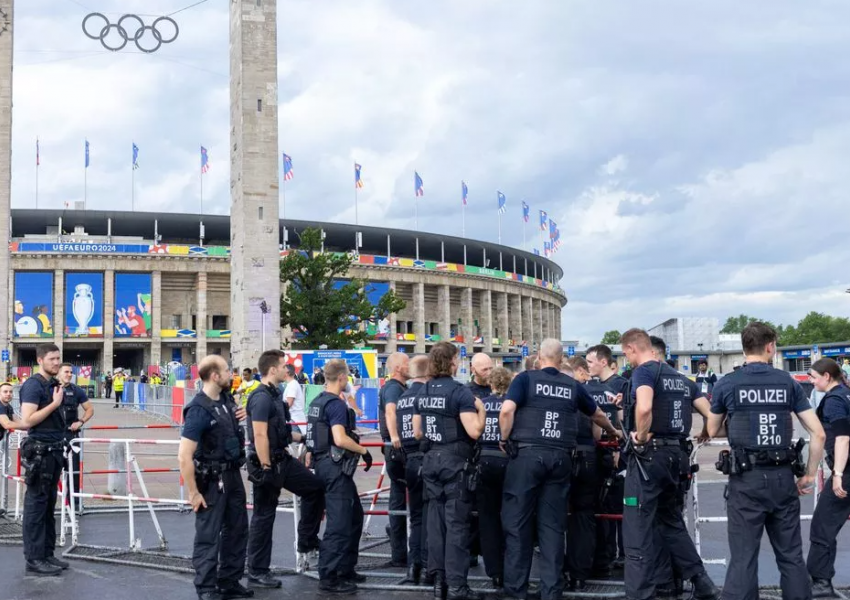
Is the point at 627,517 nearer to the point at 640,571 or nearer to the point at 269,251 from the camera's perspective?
the point at 640,571

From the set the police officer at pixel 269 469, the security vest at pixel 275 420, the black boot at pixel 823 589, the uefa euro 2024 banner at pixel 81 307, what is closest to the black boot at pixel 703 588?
the black boot at pixel 823 589

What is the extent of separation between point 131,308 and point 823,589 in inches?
2683

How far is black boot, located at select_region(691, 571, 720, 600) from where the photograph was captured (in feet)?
22.6

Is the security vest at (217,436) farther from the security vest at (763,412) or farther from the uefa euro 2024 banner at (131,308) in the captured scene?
the uefa euro 2024 banner at (131,308)

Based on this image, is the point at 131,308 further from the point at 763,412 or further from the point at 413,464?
the point at 763,412

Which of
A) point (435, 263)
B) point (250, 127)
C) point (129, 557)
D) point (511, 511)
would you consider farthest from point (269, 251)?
point (435, 263)

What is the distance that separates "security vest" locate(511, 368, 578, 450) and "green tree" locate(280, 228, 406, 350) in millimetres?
38678

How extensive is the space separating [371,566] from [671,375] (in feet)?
12.0

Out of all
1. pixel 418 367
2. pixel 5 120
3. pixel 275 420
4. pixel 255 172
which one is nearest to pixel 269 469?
pixel 275 420

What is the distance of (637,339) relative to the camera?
6926 mm

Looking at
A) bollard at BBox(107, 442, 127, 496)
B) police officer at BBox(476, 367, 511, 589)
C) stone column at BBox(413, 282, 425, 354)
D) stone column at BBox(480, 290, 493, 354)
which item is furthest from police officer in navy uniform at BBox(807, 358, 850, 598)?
stone column at BBox(480, 290, 493, 354)

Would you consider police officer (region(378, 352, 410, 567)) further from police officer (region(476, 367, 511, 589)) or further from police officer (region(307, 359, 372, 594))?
police officer (region(476, 367, 511, 589))

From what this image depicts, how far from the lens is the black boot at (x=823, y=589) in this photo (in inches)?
281

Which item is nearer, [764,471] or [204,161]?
[764,471]
